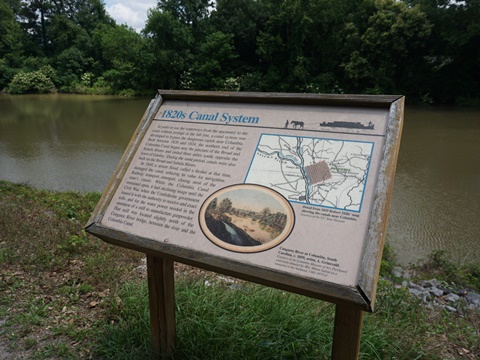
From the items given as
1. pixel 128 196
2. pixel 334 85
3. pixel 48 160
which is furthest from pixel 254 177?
pixel 334 85

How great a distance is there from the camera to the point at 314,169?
125 cm

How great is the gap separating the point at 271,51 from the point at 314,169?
2018 centimetres

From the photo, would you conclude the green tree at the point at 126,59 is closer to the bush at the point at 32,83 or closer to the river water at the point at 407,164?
the bush at the point at 32,83

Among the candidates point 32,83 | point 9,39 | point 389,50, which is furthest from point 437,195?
point 9,39

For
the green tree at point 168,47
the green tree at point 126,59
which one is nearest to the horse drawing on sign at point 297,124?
the green tree at point 168,47

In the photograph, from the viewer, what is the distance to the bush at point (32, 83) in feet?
86.1

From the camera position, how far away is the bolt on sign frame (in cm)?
108

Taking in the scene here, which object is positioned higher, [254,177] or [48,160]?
[48,160]

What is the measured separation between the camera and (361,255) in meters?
1.04

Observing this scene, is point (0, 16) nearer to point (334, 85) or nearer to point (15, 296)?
point (334, 85)

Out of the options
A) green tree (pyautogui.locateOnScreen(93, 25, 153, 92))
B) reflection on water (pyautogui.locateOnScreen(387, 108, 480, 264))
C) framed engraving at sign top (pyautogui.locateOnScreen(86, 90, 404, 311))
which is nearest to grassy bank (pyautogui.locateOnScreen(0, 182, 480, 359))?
framed engraving at sign top (pyautogui.locateOnScreen(86, 90, 404, 311))

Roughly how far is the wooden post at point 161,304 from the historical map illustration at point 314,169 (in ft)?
1.86

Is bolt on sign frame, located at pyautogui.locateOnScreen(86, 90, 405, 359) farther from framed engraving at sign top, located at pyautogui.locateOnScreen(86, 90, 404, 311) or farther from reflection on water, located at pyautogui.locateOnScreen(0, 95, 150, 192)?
reflection on water, located at pyautogui.locateOnScreen(0, 95, 150, 192)

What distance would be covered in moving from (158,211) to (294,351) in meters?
0.88
